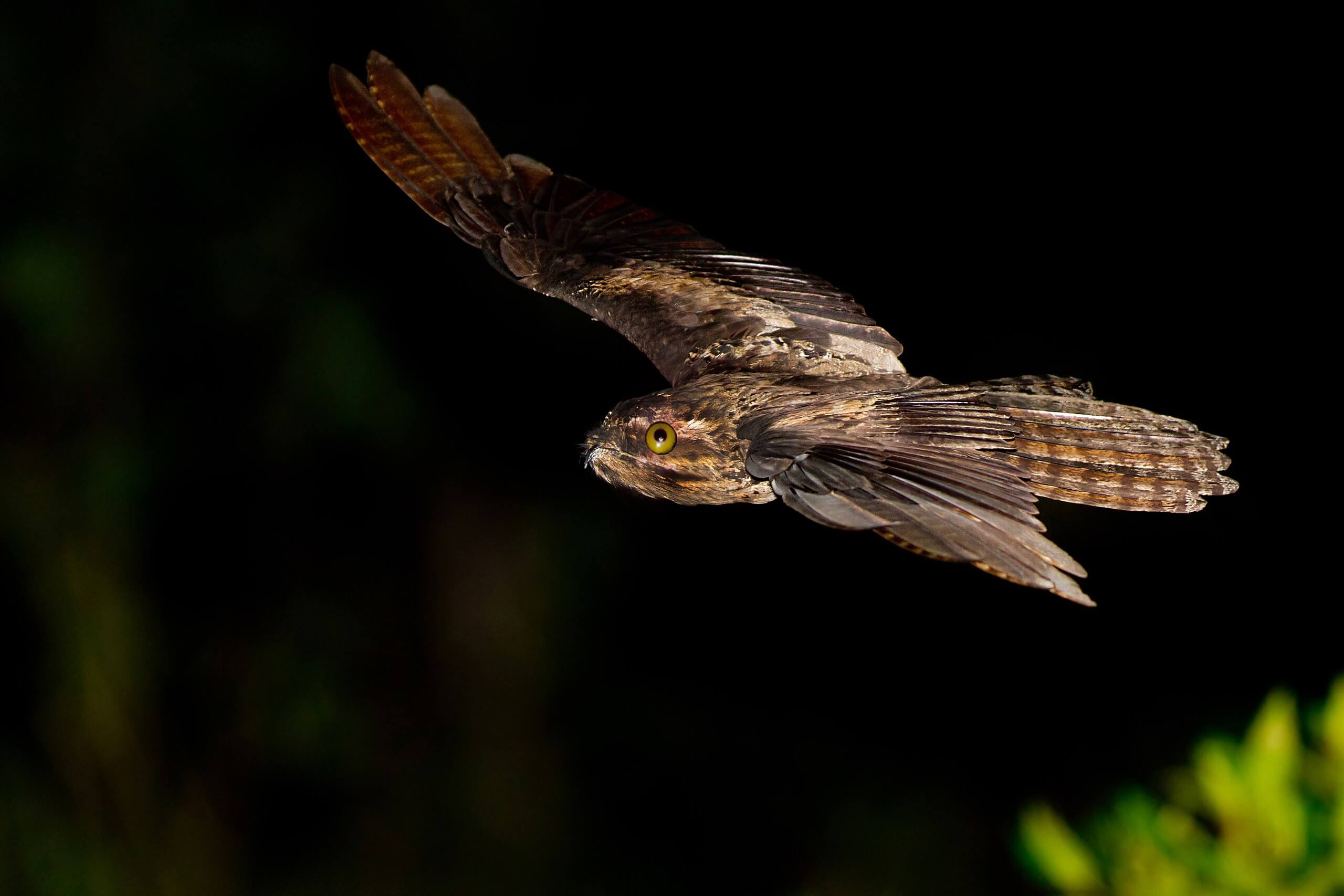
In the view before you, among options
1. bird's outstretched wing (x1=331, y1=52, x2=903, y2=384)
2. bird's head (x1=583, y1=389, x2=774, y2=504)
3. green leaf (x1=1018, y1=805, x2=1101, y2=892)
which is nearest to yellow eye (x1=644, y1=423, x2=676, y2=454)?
bird's head (x1=583, y1=389, x2=774, y2=504)

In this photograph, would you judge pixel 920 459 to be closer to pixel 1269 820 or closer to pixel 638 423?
pixel 638 423

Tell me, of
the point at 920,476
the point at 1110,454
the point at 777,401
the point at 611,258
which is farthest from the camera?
the point at 611,258

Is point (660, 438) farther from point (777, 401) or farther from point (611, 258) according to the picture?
point (611, 258)

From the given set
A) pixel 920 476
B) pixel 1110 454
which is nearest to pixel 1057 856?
pixel 1110 454

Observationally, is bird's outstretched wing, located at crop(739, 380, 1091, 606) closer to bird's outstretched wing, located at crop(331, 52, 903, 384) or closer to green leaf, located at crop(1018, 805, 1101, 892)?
bird's outstretched wing, located at crop(331, 52, 903, 384)

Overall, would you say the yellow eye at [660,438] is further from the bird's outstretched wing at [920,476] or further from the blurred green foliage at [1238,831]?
the blurred green foliage at [1238,831]

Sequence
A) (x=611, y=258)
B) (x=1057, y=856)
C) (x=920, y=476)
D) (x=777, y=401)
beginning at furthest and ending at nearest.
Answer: (x=611, y=258), (x=1057, y=856), (x=777, y=401), (x=920, y=476)
